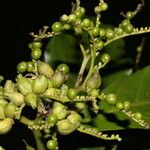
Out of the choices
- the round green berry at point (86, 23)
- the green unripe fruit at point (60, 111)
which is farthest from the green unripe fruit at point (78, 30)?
the green unripe fruit at point (60, 111)

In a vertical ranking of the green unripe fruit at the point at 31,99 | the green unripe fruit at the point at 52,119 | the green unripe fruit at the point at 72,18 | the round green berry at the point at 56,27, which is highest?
the green unripe fruit at the point at 72,18

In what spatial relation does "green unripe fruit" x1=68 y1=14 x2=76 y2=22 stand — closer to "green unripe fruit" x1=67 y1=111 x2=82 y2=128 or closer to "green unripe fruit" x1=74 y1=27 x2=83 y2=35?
"green unripe fruit" x1=74 y1=27 x2=83 y2=35

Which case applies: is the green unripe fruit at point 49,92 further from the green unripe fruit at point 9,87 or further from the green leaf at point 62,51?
the green leaf at point 62,51

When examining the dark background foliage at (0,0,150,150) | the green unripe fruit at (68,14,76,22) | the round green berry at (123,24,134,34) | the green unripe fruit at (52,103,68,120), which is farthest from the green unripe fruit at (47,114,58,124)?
the dark background foliage at (0,0,150,150)

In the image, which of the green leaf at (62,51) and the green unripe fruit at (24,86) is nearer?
the green unripe fruit at (24,86)

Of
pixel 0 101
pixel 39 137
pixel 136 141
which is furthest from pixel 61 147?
pixel 0 101

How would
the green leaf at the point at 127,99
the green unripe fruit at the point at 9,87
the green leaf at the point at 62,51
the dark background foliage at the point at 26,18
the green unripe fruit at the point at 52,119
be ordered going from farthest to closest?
the dark background foliage at the point at 26,18 → the green leaf at the point at 62,51 → the green leaf at the point at 127,99 → the green unripe fruit at the point at 9,87 → the green unripe fruit at the point at 52,119
